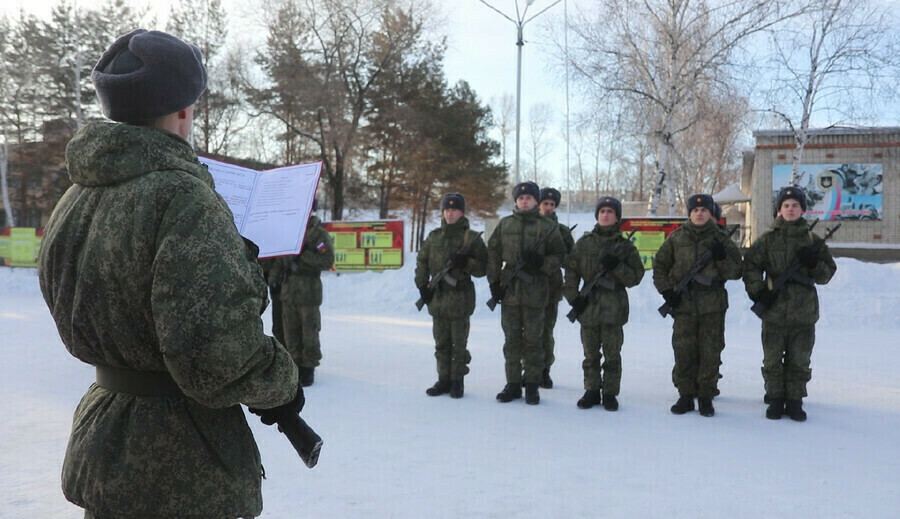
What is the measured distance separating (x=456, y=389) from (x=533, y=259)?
142 cm

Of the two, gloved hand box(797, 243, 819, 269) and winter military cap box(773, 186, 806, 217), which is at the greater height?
winter military cap box(773, 186, 806, 217)

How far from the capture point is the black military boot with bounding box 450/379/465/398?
6734 millimetres

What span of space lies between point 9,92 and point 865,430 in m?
33.0

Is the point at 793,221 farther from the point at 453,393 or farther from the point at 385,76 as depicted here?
the point at 385,76

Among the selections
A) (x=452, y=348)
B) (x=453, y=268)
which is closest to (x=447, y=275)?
(x=453, y=268)

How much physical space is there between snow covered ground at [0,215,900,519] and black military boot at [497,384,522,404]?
8 centimetres

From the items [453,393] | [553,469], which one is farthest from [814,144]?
[553,469]

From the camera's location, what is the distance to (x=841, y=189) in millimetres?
21969

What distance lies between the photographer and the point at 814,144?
73.1ft

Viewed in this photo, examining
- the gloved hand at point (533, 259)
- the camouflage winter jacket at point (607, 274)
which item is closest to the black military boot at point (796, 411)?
the camouflage winter jacket at point (607, 274)

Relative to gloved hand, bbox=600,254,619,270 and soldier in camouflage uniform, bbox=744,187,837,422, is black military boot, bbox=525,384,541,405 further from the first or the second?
soldier in camouflage uniform, bbox=744,187,837,422

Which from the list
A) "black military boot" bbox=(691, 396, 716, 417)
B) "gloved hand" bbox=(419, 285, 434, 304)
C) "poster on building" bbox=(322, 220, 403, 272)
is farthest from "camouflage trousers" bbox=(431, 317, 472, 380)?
Answer: "poster on building" bbox=(322, 220, 403, 272)

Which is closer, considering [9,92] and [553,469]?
[553,469]

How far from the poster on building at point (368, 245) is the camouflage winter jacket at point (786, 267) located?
11854 mm
